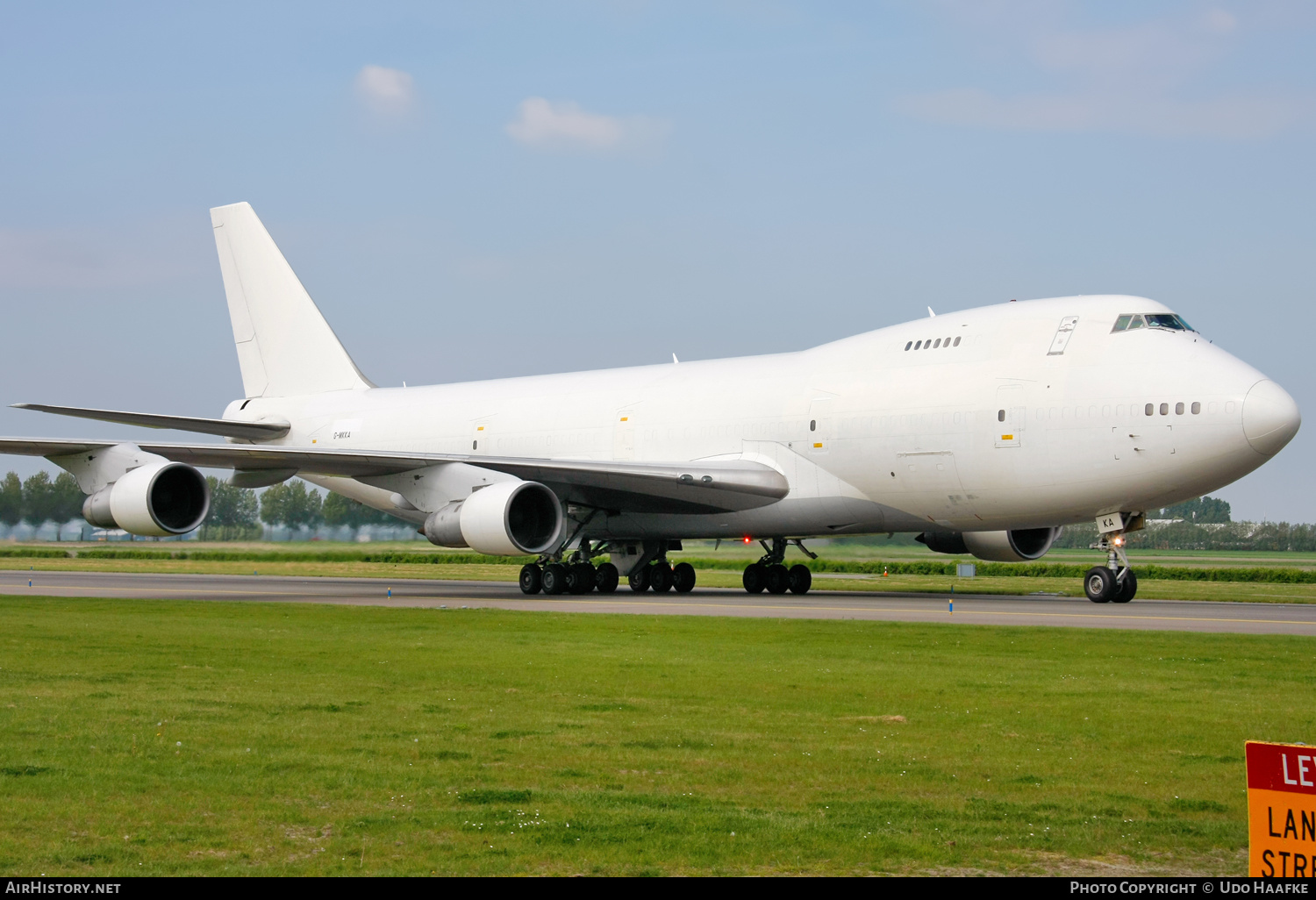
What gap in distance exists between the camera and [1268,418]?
19.2m

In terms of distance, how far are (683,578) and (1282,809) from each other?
23.6m

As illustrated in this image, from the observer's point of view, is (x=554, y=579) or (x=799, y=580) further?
(x=799, y=580)

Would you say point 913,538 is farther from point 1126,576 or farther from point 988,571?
point 988,571

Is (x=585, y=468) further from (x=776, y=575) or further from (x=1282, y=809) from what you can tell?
(x=1282, y=809)

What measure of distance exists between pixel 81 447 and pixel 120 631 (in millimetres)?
8773

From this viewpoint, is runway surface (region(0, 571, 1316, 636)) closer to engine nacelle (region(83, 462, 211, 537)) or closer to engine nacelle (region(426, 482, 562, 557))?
engine nacelle (region(426, 482, 562, 557))

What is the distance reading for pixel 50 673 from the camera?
11461mm

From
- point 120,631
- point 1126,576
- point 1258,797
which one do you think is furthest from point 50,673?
point 1126,576

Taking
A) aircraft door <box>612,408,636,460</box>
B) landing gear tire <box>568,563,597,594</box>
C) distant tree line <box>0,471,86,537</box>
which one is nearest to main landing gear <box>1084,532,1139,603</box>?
landing gear tire <box>568,563,597,594</box>

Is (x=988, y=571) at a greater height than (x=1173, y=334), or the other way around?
(x=1173, y=334)

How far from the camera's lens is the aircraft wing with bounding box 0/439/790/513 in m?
24.1

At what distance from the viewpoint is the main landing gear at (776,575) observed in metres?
27.5

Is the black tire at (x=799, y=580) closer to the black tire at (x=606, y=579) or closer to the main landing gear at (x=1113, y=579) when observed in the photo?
the black tire at (x=606, y=579)

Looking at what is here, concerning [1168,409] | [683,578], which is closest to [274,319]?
[683,578]
